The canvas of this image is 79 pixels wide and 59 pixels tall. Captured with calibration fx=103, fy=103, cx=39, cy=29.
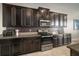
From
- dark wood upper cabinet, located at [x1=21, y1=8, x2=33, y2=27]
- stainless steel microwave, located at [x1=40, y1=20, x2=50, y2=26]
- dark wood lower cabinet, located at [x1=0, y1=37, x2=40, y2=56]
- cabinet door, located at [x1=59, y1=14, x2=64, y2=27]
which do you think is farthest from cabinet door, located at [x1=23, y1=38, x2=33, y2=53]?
cabinet door, located at [x1=59, y1=14, x2=64, y2=27]

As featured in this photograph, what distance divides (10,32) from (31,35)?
0.47 meters

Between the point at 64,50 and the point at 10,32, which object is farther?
the point at 10,32

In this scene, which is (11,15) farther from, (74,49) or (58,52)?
(74,49)

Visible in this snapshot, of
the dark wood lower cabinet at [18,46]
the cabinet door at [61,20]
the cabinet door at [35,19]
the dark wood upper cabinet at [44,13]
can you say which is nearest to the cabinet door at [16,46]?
the dark wood lower cabinet at [18,46]

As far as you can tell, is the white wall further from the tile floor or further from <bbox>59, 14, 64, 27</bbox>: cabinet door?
the tile floor

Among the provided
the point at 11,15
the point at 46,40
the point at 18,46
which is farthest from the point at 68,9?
the point at 18,46

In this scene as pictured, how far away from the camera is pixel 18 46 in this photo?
8.06 feet

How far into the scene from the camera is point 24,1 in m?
2.06

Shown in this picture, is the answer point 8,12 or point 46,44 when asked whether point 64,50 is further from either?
point 8,12

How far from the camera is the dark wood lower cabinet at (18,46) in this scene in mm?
2269

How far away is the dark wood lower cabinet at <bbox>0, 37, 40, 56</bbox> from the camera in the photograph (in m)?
2.27

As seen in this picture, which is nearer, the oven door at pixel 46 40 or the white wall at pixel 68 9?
the white wall at pixel 68 9

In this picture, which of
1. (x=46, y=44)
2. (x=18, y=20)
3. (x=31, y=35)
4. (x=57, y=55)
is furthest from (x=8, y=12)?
(x=57, y=55)

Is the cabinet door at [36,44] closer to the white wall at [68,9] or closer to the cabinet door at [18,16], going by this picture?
the cabinet door at [18,16]
